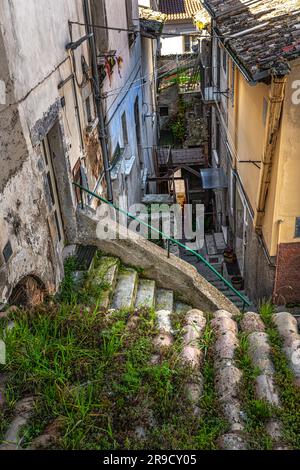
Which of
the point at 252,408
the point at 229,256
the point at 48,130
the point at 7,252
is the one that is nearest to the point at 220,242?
the point at 229,256

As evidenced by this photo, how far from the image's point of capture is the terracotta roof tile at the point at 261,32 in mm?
7117

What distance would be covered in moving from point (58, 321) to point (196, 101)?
967 inches

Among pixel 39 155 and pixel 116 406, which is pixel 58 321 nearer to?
pixel 116 406

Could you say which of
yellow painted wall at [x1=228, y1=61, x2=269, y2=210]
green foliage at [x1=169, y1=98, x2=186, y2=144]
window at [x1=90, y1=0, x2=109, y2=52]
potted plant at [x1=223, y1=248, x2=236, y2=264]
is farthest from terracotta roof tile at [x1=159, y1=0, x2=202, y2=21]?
window at [x1=90, y1=0, x2=109, y2=52]

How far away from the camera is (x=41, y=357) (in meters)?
4.13

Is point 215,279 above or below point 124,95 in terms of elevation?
below

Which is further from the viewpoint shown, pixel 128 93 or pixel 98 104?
pixel 128 93

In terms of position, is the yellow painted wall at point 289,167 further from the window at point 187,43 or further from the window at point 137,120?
the window at point 187,43

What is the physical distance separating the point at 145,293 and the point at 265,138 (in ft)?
12.3

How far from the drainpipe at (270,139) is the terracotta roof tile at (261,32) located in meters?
0.34

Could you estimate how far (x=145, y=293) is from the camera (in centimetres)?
706

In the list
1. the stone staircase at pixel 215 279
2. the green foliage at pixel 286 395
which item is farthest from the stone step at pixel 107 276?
the stone staircase at pixel 215 279

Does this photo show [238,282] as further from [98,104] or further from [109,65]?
[109,65]
